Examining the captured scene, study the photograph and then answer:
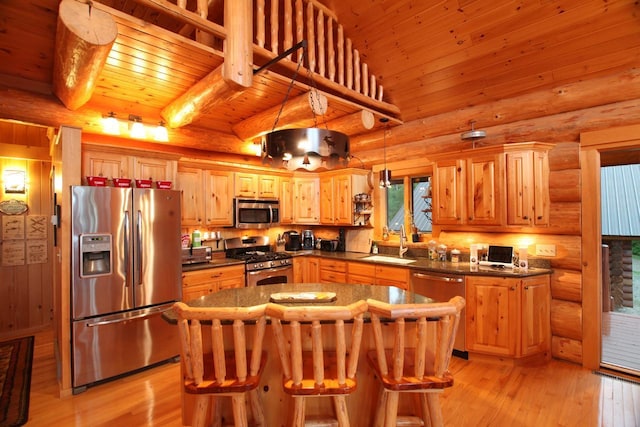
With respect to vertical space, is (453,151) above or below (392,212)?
above

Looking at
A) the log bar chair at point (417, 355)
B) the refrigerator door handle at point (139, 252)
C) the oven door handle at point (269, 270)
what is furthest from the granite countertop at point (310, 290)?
the oven door handle at point (269, 270)

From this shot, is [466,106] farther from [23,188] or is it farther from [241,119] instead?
[23,188]

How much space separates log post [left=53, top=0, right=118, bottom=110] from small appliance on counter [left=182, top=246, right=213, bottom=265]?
2.06 metres

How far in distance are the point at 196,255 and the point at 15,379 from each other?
78.6 inches

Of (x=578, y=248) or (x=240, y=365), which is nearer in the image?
(x=240, y=365)

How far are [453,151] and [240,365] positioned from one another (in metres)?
3.52

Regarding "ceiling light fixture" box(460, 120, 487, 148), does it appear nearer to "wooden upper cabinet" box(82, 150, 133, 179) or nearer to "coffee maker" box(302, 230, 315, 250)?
"coffee maker" box(302, 230, 315, 250)

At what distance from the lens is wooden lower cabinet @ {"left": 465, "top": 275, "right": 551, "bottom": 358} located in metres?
3.21

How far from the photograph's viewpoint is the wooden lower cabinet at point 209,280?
3.72 m

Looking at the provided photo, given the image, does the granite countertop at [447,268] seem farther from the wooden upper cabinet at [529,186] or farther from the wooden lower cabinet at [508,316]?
the wooden upper cabinet at [529,186]

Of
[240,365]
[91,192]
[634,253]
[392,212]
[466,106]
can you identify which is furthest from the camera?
[634,253]

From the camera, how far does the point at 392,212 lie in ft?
16.4

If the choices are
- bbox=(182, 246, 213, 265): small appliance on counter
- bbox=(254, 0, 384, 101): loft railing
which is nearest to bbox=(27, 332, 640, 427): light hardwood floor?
bbox=(182, 246, 213, 265): small appliance on counter

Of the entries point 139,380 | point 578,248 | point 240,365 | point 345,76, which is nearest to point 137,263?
point 139,380
